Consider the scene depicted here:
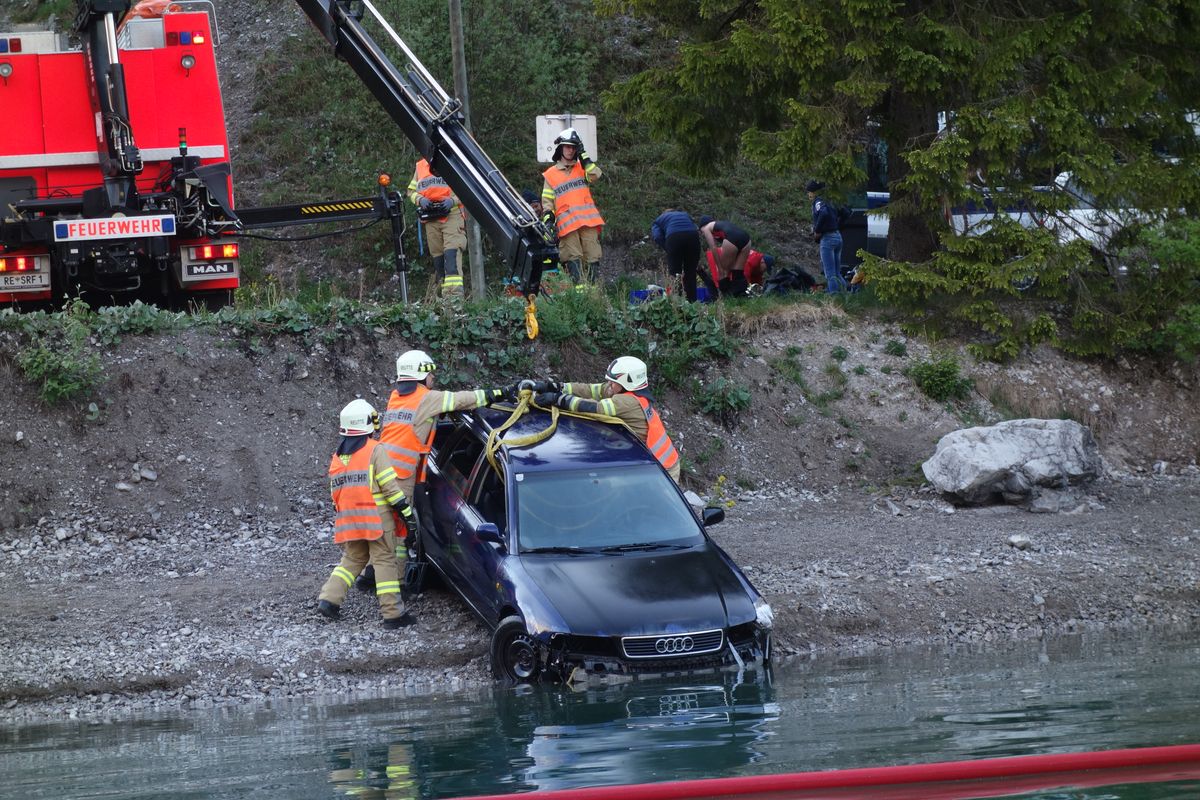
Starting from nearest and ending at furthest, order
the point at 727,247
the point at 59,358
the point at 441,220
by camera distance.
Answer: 1. the point at 59,358
2. the point at 441,220
3. the point at 727,247

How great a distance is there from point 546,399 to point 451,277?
592 centimetres

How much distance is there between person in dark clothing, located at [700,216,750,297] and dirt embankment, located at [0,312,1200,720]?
1.90 m

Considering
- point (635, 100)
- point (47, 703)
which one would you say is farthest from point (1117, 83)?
point (47, 703)

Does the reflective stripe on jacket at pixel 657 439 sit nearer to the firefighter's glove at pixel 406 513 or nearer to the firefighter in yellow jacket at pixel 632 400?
the firefighter in yellow jacket at pixel 632 400

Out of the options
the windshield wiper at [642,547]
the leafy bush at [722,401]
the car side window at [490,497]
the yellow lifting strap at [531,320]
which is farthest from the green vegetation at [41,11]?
the windshield wiper at [642,547]

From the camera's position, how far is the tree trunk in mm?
16828

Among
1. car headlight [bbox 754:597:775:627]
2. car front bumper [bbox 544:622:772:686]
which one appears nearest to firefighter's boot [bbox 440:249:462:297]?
car headlight [bbox 754:597:775:627]

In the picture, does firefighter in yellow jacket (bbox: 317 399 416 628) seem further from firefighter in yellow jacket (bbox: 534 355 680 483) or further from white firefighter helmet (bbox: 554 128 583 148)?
white firefighter helmet (bbox: 554 128 583 148)

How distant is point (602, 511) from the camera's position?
34.4ft

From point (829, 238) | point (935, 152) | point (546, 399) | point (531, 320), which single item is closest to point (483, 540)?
point (546, 399)

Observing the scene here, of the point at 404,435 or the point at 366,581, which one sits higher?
the point at 404,435

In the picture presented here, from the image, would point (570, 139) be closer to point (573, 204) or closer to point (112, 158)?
point (573, 204)

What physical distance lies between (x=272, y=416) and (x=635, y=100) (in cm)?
599

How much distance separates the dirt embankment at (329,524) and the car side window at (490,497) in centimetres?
94
